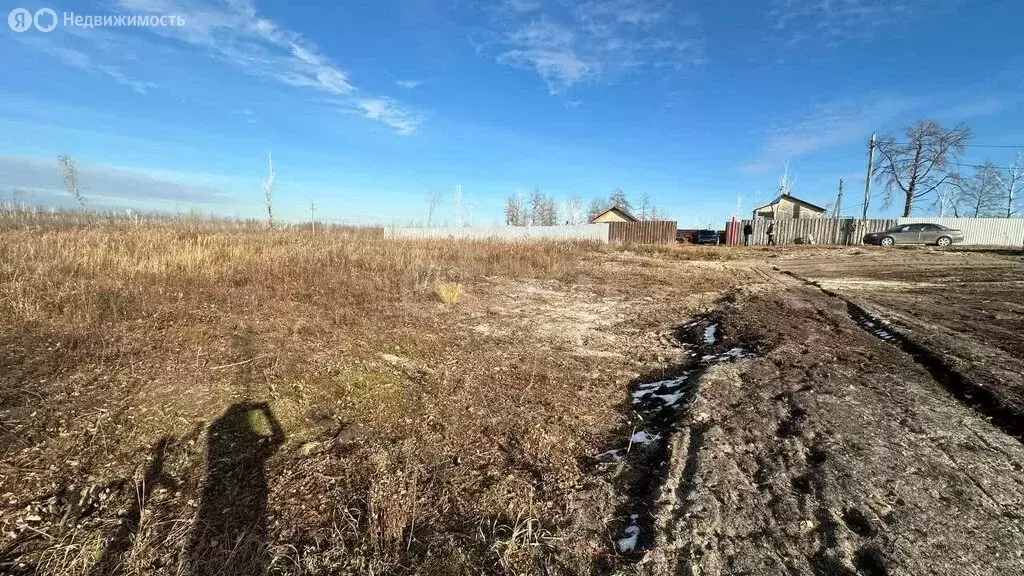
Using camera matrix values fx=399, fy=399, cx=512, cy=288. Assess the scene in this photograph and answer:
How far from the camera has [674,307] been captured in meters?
7.86

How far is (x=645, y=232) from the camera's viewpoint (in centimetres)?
2745

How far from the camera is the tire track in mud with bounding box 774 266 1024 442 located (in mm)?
2932

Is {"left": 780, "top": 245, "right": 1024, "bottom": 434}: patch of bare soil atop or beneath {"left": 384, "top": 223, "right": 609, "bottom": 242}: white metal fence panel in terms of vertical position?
beneath

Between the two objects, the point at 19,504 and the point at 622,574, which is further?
the point at 19,504

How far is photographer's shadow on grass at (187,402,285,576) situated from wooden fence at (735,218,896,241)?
3290cm

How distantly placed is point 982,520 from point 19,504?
4926mm

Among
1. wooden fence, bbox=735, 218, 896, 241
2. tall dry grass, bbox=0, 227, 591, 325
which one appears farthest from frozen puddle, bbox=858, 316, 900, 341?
wooden fence, bbox=735, 218, 896, 241

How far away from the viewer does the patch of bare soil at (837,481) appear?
180 cm

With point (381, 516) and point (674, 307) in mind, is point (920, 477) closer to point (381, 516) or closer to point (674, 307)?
point (381, 516)

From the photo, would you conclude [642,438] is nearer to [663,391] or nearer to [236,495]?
[663,391]

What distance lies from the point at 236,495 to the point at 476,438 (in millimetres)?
1500

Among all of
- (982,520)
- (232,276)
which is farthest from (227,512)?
(232,276)

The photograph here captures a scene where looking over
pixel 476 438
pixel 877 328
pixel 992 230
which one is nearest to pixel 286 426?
pixel 476 438

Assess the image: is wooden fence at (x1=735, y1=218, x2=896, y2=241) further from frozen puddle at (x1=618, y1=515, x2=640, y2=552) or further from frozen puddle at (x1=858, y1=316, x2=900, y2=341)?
frozen puddle at (x1=618, y1=515, x2=640, y2=552)
